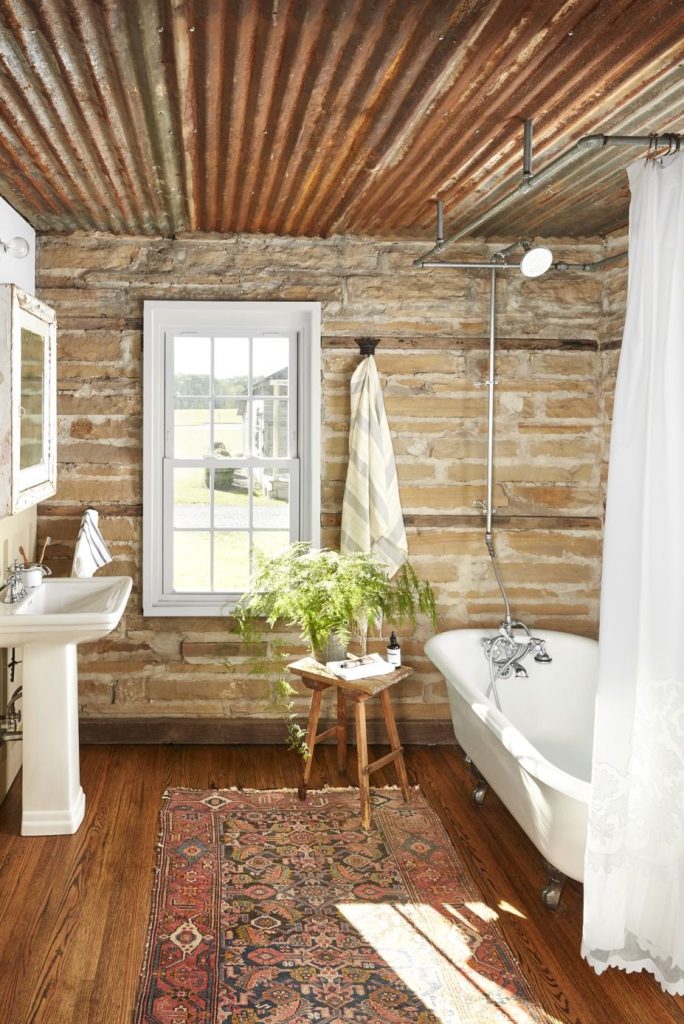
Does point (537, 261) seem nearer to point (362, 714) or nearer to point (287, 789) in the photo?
point (362, 714)

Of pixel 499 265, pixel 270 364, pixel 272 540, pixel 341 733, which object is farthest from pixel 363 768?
pixel 499 265

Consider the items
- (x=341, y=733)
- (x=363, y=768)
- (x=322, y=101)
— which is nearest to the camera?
(x=322, y=101)

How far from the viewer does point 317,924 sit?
3.09m

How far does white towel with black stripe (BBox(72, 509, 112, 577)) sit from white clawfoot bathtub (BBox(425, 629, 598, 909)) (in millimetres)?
1700

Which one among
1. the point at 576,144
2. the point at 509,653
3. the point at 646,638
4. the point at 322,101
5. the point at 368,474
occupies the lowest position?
the point at 509,653

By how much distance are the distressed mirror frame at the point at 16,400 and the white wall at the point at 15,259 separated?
0.49 ft

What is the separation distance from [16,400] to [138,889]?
196cm

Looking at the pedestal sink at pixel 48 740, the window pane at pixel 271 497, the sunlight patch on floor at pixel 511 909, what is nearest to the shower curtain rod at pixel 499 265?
the window pane at pixel 271 497

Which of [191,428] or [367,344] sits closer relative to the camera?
[367,344]

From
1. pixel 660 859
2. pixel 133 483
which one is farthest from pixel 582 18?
pixel 133 483

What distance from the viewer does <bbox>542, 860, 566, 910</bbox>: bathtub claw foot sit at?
3.16m

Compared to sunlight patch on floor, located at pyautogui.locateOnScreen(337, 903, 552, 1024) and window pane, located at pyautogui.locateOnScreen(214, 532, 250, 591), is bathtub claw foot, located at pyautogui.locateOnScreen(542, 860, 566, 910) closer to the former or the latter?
sunlight patch on floor, located at pyautogui.locateOnScreen(337, 903, 552, 1024)

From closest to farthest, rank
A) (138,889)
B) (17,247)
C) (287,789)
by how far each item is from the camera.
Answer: (138,889)
(17,247)
(287,789)

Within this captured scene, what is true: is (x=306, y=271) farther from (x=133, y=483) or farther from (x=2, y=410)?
(x=2, y=410)
